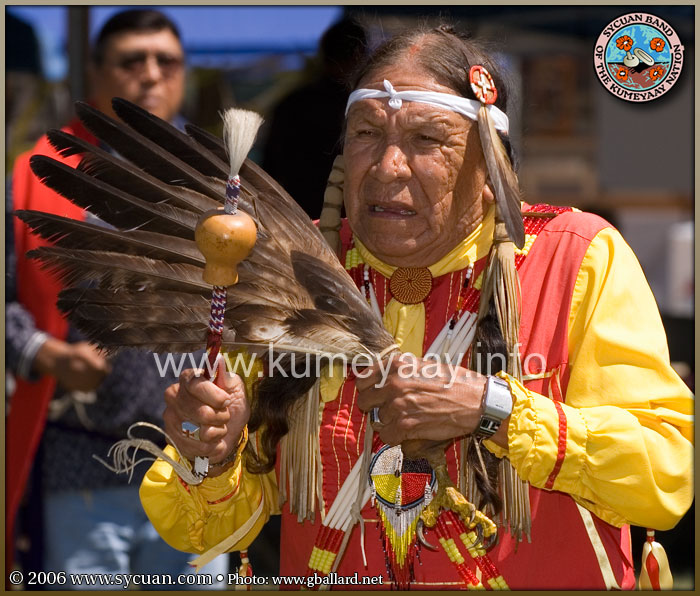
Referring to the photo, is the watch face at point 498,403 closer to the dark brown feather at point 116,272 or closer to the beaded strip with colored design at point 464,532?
the beaded strip with colored design at point 464,532

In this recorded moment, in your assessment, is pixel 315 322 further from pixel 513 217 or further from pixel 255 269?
pixel 513 217

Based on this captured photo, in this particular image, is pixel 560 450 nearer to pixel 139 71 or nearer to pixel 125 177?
pixel 125 177

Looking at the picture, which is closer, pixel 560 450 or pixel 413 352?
pixel 560 450

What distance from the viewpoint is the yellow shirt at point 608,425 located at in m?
1.95

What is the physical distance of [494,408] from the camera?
193 centimetres

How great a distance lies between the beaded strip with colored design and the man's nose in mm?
295

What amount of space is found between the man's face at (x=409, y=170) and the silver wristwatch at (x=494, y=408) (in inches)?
16.0

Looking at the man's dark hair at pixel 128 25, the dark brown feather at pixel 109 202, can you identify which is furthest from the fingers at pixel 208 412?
the man's dark hair at pixel 128 25

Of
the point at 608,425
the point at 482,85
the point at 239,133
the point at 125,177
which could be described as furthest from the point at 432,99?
the point at 608,425

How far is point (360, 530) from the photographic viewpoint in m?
2.19

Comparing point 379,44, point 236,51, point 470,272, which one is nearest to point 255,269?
point 470,272

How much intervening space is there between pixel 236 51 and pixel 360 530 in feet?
14.2

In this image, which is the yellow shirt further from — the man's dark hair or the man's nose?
the man's dark hair

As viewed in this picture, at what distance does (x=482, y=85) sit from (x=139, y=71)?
2091 mm
